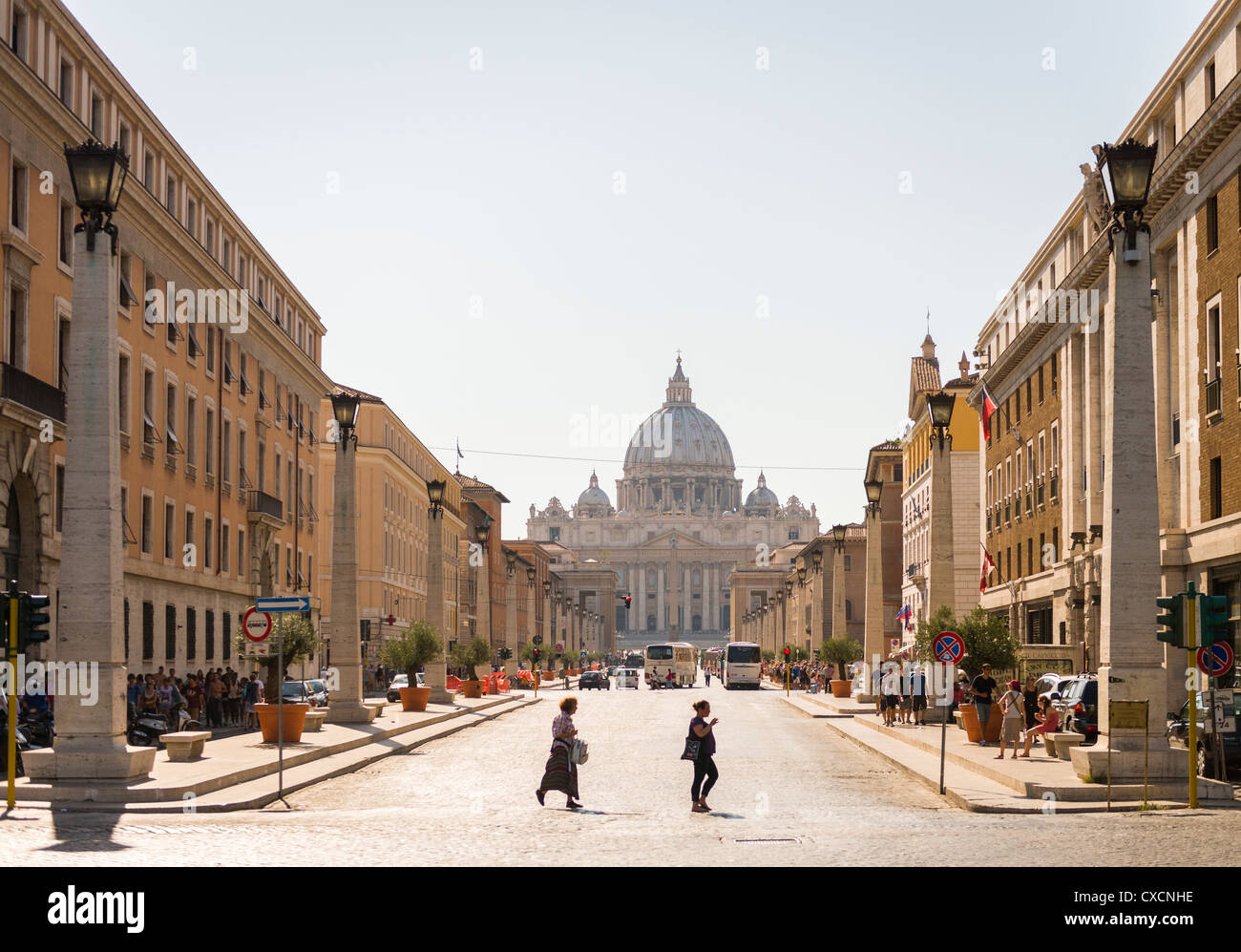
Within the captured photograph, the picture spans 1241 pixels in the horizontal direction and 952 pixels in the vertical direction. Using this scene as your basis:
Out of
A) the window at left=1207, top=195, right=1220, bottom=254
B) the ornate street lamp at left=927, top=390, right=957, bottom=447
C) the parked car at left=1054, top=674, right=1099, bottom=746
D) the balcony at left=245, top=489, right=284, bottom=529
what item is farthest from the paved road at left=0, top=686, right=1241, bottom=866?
the balcony at left=245, top=489, right=284, bottom=529

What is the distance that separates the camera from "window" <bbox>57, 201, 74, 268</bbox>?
37.8 meters

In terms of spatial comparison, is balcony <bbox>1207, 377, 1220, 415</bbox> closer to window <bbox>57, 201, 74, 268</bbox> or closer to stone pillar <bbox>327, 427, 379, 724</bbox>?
stone pillar <bbox>327, 427, 379, 724</bbox>

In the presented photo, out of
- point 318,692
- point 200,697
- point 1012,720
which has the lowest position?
point 318,692

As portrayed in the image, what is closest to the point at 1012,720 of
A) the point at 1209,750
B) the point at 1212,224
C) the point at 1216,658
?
the point at 1209,750

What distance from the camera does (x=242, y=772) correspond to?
84.6 feet

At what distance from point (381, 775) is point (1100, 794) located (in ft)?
40.6

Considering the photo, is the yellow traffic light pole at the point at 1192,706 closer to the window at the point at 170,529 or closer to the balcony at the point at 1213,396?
the balcony at the point at 1213,396

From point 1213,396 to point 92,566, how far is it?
2525 cm

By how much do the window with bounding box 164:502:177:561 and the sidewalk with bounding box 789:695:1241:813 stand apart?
22363 mm

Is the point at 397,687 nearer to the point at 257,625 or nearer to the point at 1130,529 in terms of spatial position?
the point at 257,625

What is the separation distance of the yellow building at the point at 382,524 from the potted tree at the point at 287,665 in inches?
1295

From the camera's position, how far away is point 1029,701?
3475cm

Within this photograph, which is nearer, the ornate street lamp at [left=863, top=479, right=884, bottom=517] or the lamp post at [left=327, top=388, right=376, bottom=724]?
the lamp post at [left=327, top=388, right=376, bottom=724]

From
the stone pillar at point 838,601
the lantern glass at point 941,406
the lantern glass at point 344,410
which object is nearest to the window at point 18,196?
the lantern glass at point 344,410
